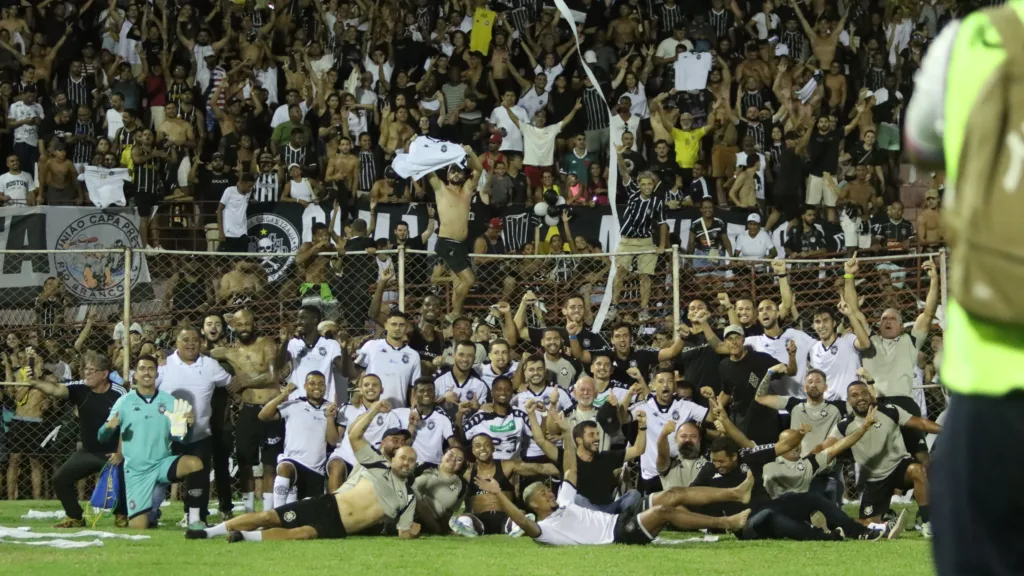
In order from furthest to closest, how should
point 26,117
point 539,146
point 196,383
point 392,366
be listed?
point 539,146
point 26,117
point 392,366
point 196,383

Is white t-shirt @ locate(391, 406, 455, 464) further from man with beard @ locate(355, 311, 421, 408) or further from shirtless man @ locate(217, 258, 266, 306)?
shirtless man @ locate(217, 258, 266, 306)

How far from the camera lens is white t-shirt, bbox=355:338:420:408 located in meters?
13.3

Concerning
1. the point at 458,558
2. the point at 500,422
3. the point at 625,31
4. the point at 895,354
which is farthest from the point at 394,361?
the point at 625,31

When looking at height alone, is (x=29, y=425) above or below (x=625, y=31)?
below

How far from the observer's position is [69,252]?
46.6ft

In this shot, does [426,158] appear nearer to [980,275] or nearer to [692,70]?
[692,70]

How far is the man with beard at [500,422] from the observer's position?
41.8 feet

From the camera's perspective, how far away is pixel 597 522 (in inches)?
444

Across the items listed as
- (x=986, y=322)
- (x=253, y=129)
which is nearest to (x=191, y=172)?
(x=253, y=129)

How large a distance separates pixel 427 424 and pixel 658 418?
6.90 ft

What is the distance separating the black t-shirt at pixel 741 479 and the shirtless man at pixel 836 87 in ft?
35.7

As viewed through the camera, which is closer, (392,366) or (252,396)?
(252,396)

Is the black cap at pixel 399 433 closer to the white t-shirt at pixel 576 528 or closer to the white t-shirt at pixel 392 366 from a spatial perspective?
the white t-shirt at pixel 392 366

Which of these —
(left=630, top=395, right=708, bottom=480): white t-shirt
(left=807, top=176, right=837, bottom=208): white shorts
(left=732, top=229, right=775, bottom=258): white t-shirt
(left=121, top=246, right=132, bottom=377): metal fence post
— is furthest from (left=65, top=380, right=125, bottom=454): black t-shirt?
(left=807, top=176, right=837, bottom=208): white shorts
